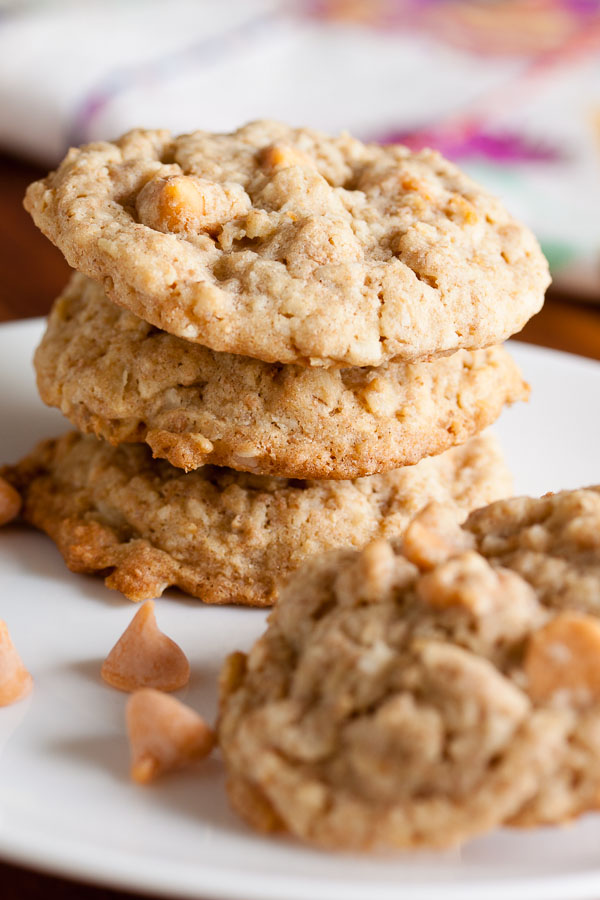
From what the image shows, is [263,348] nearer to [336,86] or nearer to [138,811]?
[138,811]

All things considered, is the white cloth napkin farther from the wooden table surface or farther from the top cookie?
the top cookie

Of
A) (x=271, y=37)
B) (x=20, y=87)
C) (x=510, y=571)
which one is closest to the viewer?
(x=510, y=571)

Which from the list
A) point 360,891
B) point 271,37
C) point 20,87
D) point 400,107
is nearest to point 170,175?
point 360,891

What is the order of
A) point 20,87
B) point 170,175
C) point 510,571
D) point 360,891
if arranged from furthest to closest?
point 20,87 → point 170,175 → point 510,571 → point 360,891

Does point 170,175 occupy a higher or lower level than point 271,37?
higher

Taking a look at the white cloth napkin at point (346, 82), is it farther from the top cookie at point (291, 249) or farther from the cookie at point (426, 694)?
the cookie at point (426, 694)

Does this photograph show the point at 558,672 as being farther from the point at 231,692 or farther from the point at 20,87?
the point at 20,87
